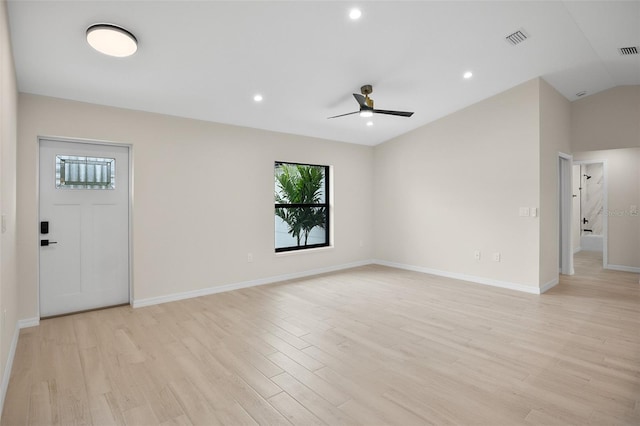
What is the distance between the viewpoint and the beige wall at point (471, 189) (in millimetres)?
4613

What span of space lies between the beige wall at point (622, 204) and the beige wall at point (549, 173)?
6.08 ft

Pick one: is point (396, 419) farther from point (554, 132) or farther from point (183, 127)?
point (554, 132)

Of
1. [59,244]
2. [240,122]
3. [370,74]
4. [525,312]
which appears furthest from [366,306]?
[59,244]

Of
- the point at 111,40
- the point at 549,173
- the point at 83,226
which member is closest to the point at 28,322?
the point at 83,226

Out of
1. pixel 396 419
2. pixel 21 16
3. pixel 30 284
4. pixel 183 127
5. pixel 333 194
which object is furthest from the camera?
pixel 333 194

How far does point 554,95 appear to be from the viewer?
4.93 meters

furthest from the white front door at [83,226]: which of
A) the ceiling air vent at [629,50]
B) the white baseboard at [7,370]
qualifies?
the ceiling air vent at [629,50]

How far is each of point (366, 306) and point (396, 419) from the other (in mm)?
2142

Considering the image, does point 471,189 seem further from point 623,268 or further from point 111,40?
point 111,40

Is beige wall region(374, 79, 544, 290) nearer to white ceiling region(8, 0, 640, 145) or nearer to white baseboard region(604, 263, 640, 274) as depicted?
white ceiling region(8, 0, 640, 145)

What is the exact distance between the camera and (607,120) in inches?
209

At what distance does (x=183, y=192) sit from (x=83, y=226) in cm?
116

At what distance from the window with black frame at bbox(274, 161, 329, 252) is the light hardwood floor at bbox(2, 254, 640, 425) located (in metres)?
1.71

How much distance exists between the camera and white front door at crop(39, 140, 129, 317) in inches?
144
